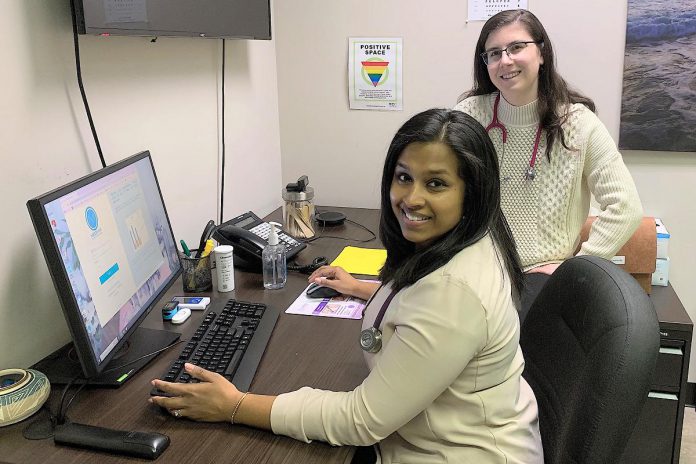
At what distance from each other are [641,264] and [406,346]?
1385 millimetres

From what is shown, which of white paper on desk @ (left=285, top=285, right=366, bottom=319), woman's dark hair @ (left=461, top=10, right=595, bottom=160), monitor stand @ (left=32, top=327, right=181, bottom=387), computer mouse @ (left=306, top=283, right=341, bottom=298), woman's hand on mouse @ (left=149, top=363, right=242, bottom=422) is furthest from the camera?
woman's dark hair @ (left=461, top=10, right=595, bottom=160)

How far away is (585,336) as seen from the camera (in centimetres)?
114

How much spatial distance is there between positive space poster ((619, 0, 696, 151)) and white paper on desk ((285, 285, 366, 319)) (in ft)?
4.44

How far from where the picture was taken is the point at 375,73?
2.58m

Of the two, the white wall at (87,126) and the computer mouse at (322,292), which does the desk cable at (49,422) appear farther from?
the computer mouse at (322,292)

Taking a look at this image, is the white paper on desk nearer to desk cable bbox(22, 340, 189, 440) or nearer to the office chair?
the office chair

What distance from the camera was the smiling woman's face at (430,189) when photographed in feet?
3.72

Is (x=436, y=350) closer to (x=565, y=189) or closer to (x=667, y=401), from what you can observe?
(x=565, y=189)

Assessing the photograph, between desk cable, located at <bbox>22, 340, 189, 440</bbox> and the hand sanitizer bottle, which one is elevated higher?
A: the hand sanitizer bottle

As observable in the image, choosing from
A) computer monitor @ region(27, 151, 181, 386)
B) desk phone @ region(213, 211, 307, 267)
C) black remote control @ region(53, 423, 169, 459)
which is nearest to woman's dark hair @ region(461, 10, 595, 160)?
desk phone @ region(213, 211, 307, 267)

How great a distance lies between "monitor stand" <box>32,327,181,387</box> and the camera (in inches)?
49.6

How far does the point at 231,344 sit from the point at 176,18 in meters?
0.89

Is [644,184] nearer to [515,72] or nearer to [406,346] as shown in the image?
[515,72]

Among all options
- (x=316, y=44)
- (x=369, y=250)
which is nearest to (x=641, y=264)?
(x=369, y=250)
